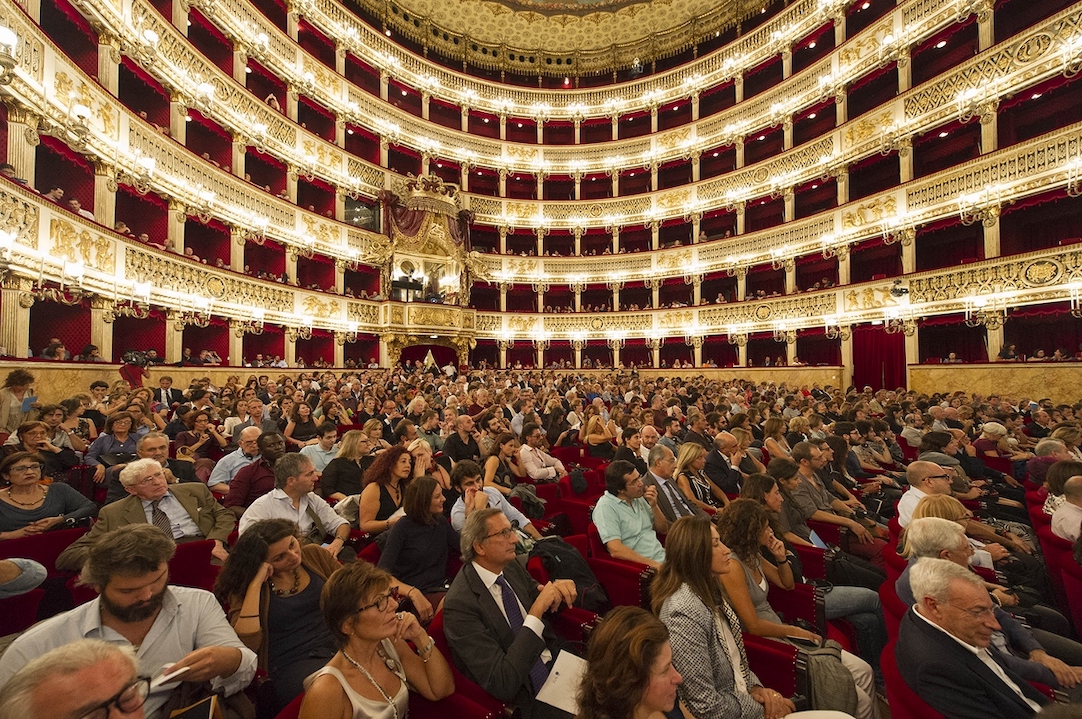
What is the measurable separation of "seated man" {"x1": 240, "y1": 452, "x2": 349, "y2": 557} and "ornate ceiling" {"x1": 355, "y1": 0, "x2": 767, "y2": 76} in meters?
26.8

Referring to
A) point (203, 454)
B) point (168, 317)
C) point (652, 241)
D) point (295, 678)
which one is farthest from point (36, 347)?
point (652, 241)

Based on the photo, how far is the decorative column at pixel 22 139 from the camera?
837 cm

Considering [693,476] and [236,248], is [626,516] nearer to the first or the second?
[693,476]

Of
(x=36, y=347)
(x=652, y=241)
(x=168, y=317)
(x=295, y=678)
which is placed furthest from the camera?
(x=652, y=241)

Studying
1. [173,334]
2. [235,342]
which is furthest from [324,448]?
[235,342]

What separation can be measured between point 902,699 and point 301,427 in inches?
265

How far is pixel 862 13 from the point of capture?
19.5 metres

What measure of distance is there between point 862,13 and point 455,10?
17831 millimetres

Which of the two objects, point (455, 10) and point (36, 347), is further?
point (455, 10)

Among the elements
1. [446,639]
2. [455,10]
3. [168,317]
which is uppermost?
[455,10]

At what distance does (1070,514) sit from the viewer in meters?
3.46

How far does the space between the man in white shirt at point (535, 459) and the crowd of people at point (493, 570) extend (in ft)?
0.09

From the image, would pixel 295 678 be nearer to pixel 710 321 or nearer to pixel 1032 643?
pixel 1032 643

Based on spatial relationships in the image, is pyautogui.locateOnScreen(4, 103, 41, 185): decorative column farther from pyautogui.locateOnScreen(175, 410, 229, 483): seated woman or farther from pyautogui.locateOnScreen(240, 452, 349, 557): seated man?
pyautogui.locateOnScreen(240, 452, 349, 557): seated man
